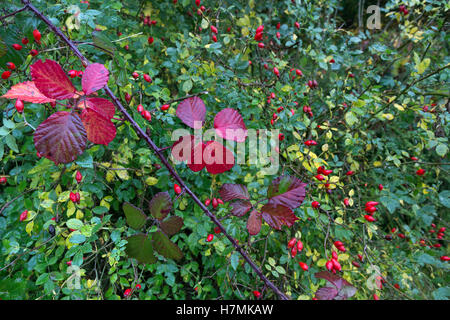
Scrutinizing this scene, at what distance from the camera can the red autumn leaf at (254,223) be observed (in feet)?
2.12

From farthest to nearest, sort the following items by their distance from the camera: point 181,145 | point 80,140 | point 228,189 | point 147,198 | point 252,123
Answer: point 147,198 → point 252,123 → point 228,189 → point 181,145 → point 80,140

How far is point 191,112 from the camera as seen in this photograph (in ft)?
2.04

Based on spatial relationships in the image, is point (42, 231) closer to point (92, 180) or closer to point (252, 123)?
point (92, 180)

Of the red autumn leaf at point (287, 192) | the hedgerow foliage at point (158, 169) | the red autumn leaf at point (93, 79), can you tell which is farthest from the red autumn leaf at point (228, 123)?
the red autumn leaf at point (93, 79)

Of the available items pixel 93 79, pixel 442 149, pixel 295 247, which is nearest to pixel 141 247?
pixel 93 79

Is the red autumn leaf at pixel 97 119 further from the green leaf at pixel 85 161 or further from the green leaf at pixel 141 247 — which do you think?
the green leaf at pixel 141 247

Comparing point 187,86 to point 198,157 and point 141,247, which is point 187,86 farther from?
point 141,247

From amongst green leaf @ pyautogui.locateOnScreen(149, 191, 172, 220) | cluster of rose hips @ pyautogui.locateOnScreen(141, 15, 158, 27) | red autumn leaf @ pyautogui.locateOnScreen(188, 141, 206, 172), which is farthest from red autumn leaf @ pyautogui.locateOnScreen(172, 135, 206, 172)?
cluster of rose hips @ pyautogui.locateOnScreen(141, 15, 158, 27)

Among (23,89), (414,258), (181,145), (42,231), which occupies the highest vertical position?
(23,89)

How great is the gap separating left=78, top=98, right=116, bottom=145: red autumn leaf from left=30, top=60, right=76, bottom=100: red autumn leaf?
37 mm

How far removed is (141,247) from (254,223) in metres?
0.28
